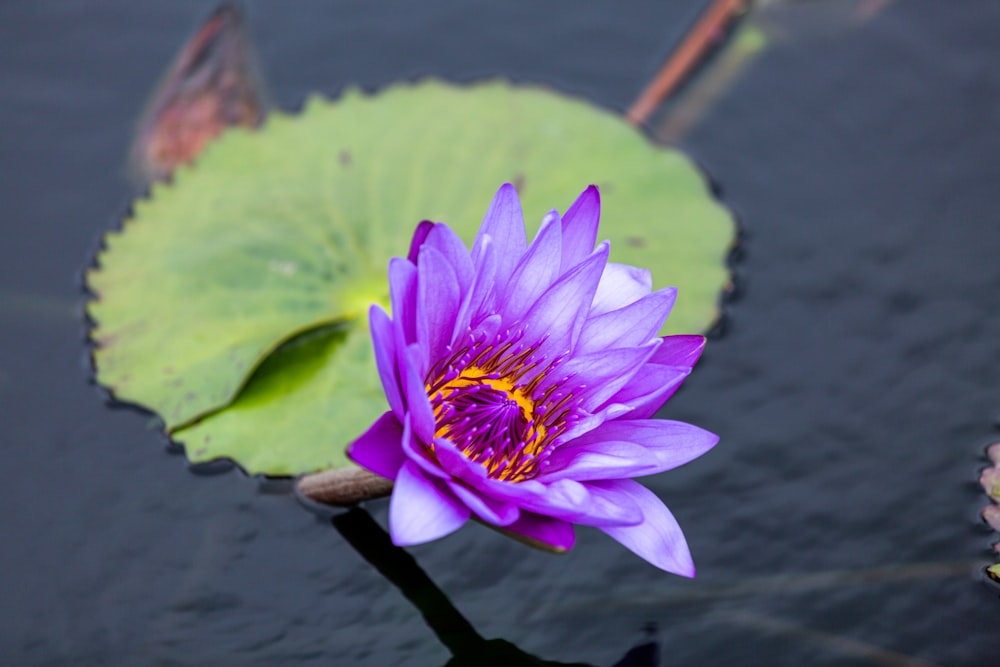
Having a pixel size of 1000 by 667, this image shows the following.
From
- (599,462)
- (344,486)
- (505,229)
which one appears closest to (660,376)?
(599,462)

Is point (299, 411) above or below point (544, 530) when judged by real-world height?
below

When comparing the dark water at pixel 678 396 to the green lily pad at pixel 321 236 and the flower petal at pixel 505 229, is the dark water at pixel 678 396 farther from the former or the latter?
the flower petal at pixel 505 229

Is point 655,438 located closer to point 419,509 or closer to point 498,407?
point 498,407

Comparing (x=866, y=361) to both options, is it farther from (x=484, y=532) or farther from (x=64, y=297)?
(x=64, y=297)

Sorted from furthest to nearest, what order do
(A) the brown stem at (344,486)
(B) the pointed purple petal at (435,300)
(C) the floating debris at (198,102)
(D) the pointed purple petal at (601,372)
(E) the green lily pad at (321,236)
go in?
1. (C) the floating debris at (198,102)
2. (E) the green lily pad at (321,236)
3. (A) the brown stem at (344,486)
4. (D) the pointed purple petal at (601,372)
5. (B) the pointed purple petal at (435,300)

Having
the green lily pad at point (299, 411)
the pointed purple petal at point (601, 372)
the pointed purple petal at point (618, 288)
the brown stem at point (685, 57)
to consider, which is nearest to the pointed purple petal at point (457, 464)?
the pointed purple petal at point (601, 372)

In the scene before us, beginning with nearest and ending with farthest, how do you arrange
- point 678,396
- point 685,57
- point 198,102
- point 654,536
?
1. point 654,536
2. point 678,396
3. point 198,102
4. point 685,57

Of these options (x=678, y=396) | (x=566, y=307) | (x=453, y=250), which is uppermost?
(x=453, y=250)
